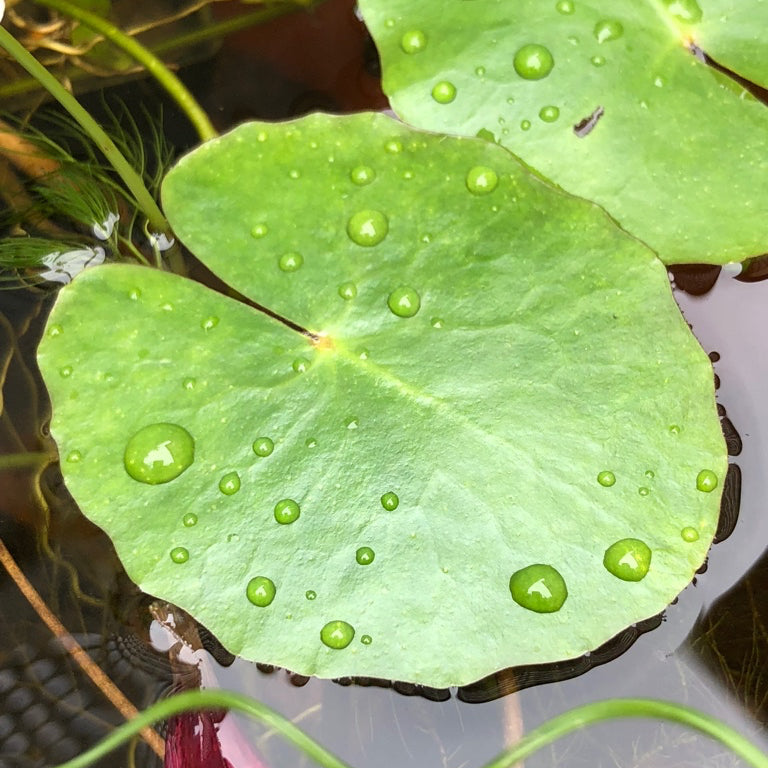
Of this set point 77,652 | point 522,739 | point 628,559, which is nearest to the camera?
point 628,559

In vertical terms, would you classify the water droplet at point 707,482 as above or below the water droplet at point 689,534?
above

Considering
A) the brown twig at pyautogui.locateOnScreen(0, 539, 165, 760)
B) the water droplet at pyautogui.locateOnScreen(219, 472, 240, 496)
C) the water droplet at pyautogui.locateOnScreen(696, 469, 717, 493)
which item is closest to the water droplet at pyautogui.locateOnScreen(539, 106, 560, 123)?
the water droplet at pyautogui.locateOnScreen(696, 469, 717, 493)

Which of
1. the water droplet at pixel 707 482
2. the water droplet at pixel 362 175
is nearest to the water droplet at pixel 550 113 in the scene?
the water droplet at pixel 362 175

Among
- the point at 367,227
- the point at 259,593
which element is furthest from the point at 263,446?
the point at 367,227

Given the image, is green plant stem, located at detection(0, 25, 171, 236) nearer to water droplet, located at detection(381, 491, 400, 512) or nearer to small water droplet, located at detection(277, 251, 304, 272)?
small water droplet, located at detection(277, 251, 304, 272)

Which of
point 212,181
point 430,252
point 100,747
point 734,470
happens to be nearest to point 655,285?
point 430,252

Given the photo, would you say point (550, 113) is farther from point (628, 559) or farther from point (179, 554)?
point (179, 554)

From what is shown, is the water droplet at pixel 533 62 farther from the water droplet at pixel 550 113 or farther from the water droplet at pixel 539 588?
the water droplet at pixel 539 588

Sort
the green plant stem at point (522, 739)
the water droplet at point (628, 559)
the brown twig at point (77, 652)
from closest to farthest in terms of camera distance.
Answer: the water droplet at point (628, 559) → the green plant stem at point (522, 739) → the brown twig at point (77, 652)

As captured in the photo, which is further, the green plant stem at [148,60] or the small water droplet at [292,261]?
the green plant stem at [148,60]
